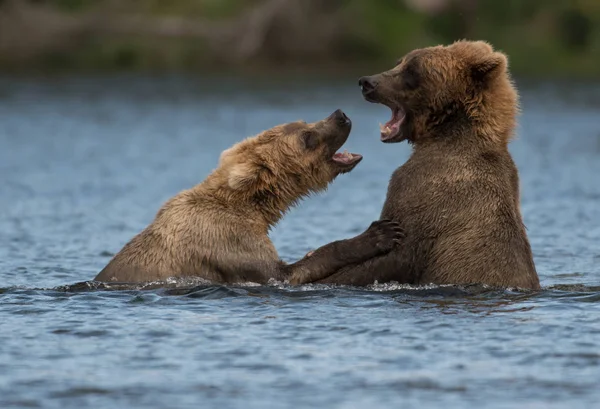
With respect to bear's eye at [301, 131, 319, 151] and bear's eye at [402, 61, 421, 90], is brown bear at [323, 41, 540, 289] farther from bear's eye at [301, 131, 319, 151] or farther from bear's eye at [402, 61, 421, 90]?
bear's eye at [301, 131, 319, 151]

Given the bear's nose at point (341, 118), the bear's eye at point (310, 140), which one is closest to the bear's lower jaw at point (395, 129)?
the bear's nose at point (341, 118)

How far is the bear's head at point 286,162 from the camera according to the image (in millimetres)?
9602

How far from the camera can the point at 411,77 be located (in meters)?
9.27

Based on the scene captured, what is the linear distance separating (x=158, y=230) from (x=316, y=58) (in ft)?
114

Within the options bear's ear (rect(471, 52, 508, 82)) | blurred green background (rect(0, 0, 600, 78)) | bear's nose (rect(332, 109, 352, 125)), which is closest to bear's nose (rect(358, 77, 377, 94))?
bear's nose (rect(332, 109, 352, 125))

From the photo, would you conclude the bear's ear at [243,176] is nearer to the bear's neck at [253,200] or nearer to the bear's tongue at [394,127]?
the bear's neck at [253,200]

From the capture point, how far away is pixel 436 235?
8.91 m

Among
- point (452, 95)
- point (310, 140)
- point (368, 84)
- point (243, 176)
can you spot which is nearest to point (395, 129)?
point (368, 84)

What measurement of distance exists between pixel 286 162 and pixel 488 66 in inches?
69.6

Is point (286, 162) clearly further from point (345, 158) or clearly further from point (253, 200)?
point (345, 158)

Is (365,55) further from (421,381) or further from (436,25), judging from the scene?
(421,381)

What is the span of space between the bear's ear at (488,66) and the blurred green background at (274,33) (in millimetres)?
31998

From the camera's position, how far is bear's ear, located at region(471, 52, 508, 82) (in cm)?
893

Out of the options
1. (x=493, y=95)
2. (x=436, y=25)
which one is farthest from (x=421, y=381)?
(x=436, y=25)
